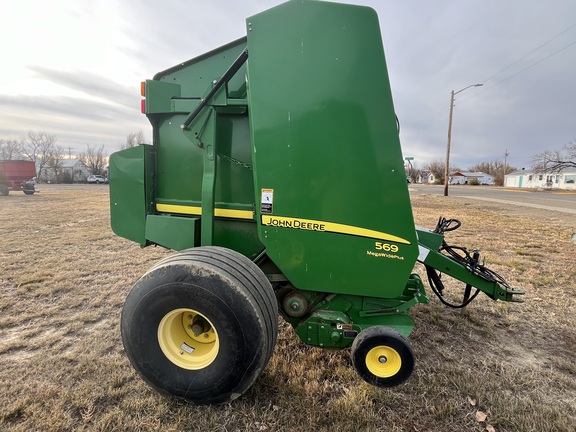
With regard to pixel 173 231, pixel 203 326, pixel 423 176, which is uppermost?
pixel 423 176

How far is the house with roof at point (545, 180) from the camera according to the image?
2258 inches

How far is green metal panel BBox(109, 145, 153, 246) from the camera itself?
9.04 ft

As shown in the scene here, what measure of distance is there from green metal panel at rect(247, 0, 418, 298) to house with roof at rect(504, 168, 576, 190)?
6022 centimetres

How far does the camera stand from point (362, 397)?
221 centimetres

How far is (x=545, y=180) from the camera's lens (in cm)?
6275

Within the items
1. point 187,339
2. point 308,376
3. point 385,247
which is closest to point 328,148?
point 385,247

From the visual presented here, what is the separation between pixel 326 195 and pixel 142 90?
185cm

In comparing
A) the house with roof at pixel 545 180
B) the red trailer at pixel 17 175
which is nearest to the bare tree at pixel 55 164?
the red trailer at pixel 17 175

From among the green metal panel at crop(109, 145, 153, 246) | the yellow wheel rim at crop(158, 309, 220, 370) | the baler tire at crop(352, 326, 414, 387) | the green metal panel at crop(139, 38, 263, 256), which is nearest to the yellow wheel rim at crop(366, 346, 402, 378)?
the baler tire at crop(352, 326, 414, 387)

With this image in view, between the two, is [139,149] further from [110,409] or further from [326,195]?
[110,409]

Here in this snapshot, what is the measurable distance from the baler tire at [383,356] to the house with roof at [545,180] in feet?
198

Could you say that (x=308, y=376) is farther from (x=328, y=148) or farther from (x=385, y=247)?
(x=328, y=148)

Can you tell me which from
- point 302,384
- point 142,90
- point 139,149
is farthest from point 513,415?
point 142,90

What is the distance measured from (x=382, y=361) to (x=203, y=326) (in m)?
1.25
